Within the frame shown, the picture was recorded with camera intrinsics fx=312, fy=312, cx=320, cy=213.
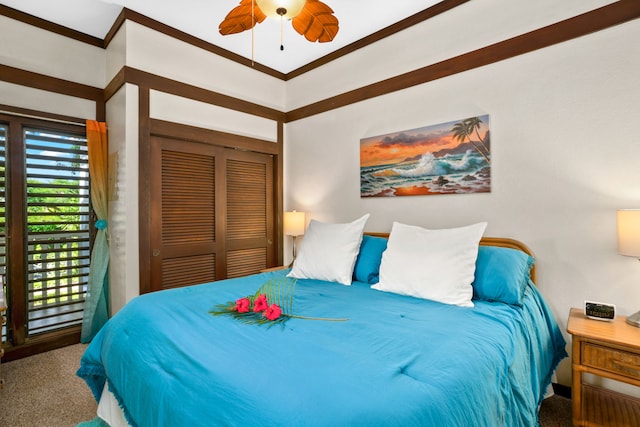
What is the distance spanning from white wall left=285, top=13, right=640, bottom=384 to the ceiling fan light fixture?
1.51 m

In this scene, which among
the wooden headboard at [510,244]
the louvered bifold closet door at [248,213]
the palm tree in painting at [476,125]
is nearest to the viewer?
the wooden headboard at [510,244]

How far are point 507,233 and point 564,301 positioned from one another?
22.0 inches

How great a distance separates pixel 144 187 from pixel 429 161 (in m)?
2.57

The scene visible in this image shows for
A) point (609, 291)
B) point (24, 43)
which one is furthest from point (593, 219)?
point (24, 43)

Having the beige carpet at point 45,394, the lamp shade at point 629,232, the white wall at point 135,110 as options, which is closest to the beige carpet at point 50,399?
the beige carpet at point 45,394

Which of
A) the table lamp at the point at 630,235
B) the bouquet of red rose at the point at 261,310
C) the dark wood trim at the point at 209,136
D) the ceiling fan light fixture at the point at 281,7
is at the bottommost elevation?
the bouquet of red rose at the point at 261,310

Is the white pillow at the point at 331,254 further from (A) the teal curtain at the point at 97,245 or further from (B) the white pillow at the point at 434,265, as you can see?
(A) the teal curtain at the point at 97,245

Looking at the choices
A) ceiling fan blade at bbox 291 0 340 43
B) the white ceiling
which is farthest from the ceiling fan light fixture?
the white ceiling

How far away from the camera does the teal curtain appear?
296cm

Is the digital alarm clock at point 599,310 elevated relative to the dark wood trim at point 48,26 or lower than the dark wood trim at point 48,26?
lower

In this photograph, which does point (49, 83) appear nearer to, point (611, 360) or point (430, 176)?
point (430, 176)

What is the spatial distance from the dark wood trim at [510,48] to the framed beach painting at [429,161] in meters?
0.44

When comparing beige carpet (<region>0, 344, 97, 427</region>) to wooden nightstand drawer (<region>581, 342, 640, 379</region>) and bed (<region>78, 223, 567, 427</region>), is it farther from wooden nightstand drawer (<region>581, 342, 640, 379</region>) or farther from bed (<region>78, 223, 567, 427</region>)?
wooden nightstand drawer (<region>581, 342, 640, 379</region>)

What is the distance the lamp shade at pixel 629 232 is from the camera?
5.48 ft
